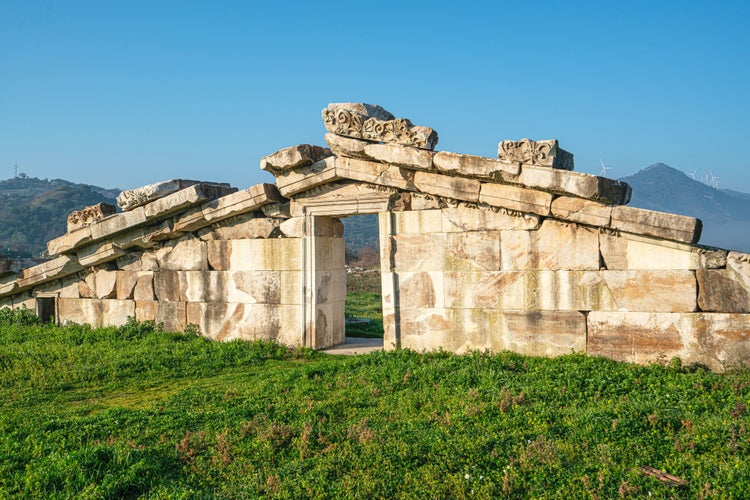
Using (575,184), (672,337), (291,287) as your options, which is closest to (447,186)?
(575,184)

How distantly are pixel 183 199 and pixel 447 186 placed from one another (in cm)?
507

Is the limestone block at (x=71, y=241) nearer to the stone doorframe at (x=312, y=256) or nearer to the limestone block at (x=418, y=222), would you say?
the stone doorframe at (x=312, y=256)

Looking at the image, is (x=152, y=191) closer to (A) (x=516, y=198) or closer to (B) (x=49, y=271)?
(B) (x=49, y=271)

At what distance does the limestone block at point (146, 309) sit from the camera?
40.4ft

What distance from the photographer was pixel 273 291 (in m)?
11.1

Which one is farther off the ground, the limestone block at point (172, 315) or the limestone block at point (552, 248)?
the limestone block at point (552, 248)

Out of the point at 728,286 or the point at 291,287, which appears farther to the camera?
the point at 291,287

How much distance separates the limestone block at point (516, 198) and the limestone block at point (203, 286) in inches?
211

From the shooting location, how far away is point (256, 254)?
37.1 feet

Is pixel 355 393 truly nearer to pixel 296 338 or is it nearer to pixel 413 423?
A: pixel 413 423

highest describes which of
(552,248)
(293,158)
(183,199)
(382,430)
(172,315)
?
(293,158)

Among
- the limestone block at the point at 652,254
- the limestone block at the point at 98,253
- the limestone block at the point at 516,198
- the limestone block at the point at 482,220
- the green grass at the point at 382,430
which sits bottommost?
the green grass at the point at 382,430

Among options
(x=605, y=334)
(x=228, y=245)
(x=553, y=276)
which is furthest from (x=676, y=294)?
(x=228, y=245)

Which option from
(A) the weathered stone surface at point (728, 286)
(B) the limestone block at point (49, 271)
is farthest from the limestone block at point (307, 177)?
(A) the weathered stone surface at point (728, 286)
